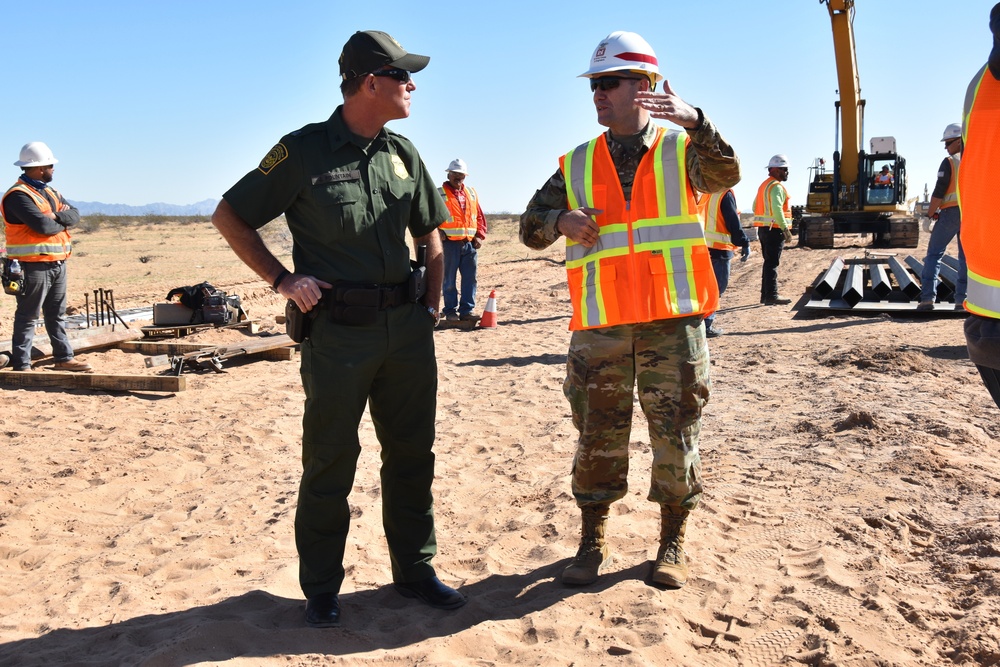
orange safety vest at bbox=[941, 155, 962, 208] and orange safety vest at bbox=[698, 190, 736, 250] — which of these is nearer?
orange safety vest at bbox=[698, 190, 736, 250]

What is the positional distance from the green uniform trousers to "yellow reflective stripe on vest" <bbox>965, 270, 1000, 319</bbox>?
2.09 metres

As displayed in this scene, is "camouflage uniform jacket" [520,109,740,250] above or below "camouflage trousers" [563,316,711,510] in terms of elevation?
above

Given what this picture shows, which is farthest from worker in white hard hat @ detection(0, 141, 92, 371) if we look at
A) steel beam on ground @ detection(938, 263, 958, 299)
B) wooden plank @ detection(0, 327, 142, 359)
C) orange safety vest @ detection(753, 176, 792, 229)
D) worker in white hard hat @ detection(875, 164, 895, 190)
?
worker in white hard hat @ detection(875, 164, 895, 190)

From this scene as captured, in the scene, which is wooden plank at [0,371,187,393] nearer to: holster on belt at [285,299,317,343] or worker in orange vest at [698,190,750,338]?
holster on belt at [285,299,317,343]

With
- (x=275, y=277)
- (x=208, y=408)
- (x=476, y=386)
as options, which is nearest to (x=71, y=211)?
(x=208, y=408)

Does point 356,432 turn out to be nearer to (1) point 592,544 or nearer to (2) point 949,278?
(1) point 592,544

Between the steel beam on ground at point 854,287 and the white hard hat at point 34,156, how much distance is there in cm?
987

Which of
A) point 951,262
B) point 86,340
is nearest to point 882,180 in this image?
point 951,262

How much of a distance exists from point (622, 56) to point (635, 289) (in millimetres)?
965

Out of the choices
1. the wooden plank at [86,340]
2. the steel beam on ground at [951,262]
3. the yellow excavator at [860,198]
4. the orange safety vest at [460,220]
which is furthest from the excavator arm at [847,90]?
the wooden plank at [86,340]

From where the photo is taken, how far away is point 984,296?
92.9 inches

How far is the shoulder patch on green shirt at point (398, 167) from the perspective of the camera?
373 cm

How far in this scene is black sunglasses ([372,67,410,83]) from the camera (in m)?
3.50

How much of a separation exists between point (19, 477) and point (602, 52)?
4645 mm
